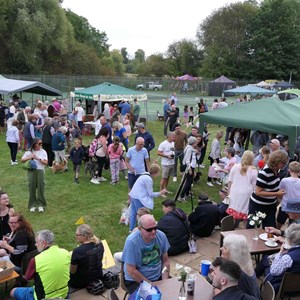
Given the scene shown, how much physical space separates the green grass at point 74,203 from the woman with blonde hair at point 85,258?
1.54 meters

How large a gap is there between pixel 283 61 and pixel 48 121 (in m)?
42.8

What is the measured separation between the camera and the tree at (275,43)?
46562 millimetres

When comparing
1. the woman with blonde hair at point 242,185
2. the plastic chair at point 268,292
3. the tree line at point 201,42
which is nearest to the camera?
the plastic chair at point 268,292

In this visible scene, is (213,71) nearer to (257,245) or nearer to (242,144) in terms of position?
(242,144)

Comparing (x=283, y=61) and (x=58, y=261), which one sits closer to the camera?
(x=58, y=261)

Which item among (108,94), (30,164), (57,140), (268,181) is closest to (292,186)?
(268,181)

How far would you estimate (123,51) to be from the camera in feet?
448

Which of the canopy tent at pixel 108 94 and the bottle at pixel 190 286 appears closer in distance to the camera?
the bottle at pixel 190 286

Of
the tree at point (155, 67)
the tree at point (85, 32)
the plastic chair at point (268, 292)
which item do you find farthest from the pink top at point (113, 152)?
the tree at point (155, 67)

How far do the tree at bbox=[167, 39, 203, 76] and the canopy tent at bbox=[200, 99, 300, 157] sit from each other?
171 feet

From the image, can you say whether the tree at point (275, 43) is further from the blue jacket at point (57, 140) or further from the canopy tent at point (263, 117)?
the blue jacket at point (57, 140)

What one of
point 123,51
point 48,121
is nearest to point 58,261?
point 48,121

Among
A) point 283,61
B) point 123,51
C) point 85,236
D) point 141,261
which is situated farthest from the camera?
point 123,51

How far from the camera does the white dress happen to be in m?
5.86
